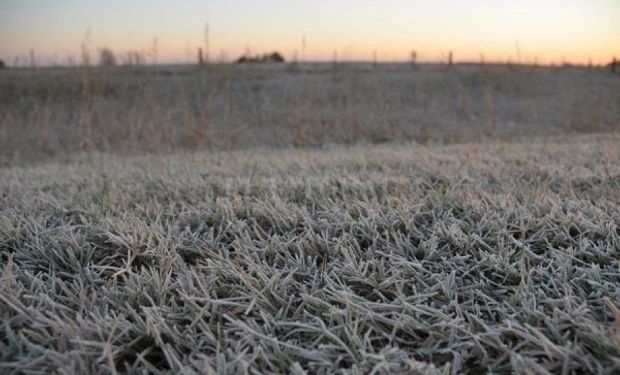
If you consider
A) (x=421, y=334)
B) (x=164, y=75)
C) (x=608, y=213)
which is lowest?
(x=421, y=334)

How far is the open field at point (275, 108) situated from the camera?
7934mm

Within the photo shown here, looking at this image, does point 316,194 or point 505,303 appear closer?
point 505,303

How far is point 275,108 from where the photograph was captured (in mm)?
11648

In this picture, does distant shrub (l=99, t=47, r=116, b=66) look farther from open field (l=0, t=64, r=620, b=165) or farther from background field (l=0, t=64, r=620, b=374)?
background field (l=0, t=64, r=620, b=374)

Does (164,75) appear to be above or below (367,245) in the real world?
above

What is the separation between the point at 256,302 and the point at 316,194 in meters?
1.02

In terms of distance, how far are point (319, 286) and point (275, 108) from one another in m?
10.8

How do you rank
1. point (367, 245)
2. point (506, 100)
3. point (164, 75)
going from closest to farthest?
point (367, 245)
point (506, 100)
point (164, 75)

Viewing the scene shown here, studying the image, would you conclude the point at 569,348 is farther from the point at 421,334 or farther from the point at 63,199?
the point at 63,199

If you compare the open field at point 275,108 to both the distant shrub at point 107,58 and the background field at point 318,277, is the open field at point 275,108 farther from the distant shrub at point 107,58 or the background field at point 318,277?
the background field at point 318,277

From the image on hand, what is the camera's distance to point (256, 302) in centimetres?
106

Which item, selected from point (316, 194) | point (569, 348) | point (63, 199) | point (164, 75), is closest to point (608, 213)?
point (569, 348)

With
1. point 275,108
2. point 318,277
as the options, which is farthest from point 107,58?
point 318,277

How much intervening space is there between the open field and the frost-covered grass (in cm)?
550
